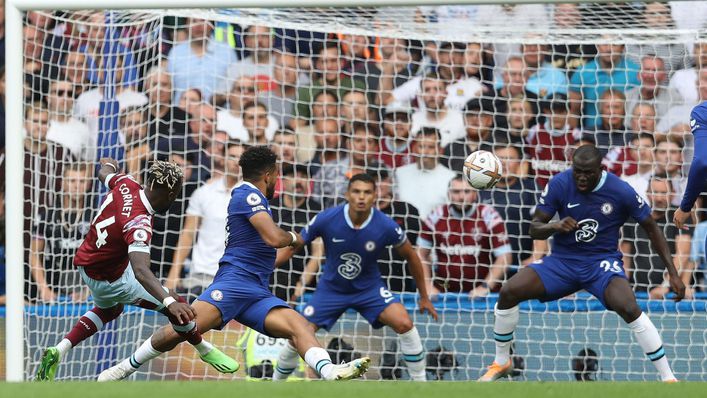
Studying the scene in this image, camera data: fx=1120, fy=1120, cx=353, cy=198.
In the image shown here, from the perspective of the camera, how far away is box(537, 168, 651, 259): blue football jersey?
8836 mm

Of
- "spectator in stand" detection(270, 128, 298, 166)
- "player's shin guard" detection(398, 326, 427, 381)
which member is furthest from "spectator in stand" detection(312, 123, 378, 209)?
"player's shin guard" detection(398, 326, 427, 381)

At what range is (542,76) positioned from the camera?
10.8 m

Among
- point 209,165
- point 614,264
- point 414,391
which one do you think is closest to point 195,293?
point 209,165

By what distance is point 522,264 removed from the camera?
10.5m

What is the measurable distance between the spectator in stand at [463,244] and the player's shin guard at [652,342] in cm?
188

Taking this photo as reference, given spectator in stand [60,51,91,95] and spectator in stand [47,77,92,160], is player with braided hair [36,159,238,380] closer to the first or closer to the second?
spectator in stand [47,77,92,160]

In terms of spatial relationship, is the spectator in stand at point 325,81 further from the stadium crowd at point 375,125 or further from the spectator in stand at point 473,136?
the spectator in stand at point 473,136

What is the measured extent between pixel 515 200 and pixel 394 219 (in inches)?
45.0

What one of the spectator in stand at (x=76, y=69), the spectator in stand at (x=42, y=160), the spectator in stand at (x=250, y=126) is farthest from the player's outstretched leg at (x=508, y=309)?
the spectator in stand at (x=76, y=69)

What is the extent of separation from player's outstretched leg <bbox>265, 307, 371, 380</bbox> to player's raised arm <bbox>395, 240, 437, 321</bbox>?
203 centimetres

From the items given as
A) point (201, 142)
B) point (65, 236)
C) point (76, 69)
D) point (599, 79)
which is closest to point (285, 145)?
point (201, 142)

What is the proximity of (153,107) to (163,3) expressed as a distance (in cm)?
191

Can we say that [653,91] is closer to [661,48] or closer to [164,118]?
[661,48]

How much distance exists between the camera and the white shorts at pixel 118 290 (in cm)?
791
